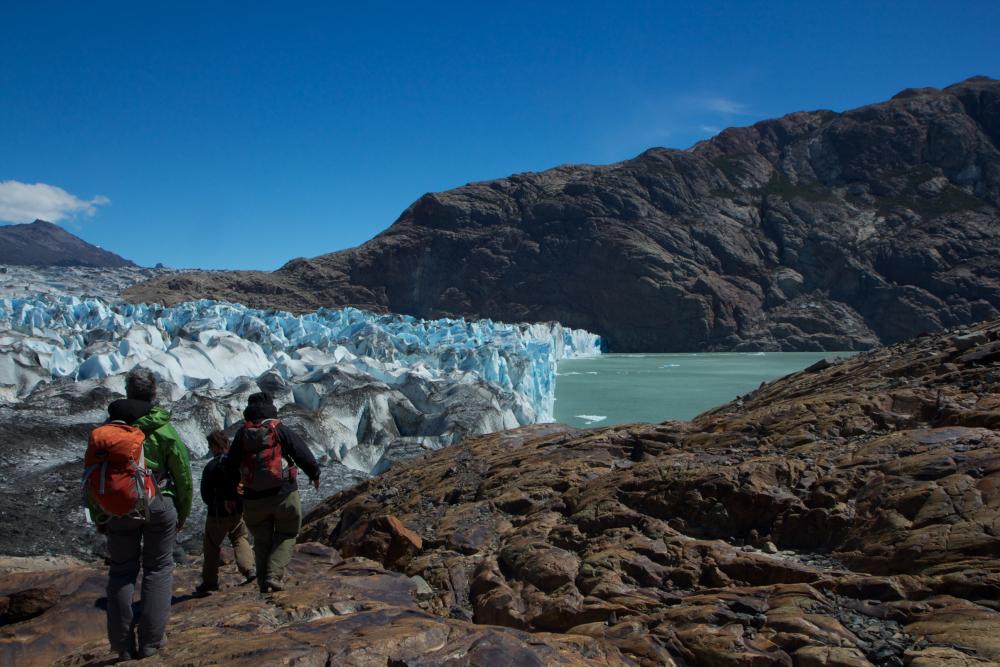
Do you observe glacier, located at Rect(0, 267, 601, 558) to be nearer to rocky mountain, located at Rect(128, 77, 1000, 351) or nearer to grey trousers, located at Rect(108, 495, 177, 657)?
grey trousers, located at Rect(108, 495, 177, 657)

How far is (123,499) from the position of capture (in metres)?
2.72

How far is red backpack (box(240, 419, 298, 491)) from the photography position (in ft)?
11.4

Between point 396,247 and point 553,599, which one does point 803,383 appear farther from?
point 396,247

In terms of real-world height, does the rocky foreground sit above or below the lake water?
above

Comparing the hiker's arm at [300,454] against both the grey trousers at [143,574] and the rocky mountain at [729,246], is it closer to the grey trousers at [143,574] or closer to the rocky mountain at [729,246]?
the grey trousers at [143,574]

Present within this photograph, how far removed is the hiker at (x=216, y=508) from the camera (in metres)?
3.67

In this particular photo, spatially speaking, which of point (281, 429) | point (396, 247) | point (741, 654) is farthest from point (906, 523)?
point (396, 247)

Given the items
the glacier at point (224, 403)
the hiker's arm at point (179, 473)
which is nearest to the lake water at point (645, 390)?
the glacier at point (224, 403)

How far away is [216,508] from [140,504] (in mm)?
1002

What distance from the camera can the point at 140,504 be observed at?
2.77 meters

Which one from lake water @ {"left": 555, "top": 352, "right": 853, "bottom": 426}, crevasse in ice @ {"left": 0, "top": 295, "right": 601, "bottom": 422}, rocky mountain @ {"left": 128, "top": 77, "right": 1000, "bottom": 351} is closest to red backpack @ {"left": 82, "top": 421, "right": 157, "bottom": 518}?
crevasse in ice @ {"left": 0, "top": 295, "right": 601, "bottom": 422}

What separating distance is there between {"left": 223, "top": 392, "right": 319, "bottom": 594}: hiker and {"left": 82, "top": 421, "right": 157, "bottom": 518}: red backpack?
73cm

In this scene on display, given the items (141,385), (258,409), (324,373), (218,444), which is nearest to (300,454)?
(258,409)

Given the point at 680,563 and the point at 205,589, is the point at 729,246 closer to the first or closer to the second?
the point at 680,563
